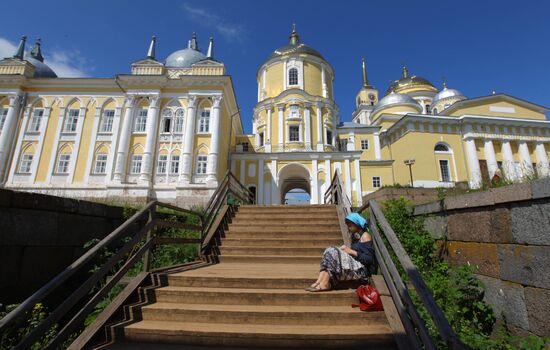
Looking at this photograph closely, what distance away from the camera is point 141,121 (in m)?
22.6

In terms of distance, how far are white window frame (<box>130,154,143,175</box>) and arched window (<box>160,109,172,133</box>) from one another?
9.37 feet

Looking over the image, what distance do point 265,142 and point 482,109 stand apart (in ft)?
95.8

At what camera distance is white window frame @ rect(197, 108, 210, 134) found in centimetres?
2238

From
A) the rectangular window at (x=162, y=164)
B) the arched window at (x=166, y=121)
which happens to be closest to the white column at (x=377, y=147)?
the arched window at (x=166, y=121)

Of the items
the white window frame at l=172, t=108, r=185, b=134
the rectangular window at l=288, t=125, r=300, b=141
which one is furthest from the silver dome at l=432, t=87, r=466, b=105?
the white window frame at l=172, t=108, r=185, b=134

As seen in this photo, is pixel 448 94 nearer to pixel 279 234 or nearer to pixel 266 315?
pixel 279 234

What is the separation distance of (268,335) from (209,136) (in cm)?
2033

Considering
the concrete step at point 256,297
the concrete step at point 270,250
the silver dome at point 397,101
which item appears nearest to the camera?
the concrete step at point 256,297

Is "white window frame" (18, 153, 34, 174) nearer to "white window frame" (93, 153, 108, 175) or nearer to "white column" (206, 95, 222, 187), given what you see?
"white window frame" (93, 153, 108, 175)

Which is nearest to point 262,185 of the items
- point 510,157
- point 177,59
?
point 177,59

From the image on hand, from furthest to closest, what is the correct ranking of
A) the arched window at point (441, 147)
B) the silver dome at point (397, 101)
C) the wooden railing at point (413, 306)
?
1. the silver dome at point (397, 101)
2. the arched window at point (441, 147)
3. the wooden railing at point (413, 306)

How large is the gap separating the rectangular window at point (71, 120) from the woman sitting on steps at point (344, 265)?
86.1 ft

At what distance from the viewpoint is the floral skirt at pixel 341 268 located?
412cm

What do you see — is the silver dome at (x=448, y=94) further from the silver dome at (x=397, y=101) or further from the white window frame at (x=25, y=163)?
the white window frame at (x=25, y=163)
